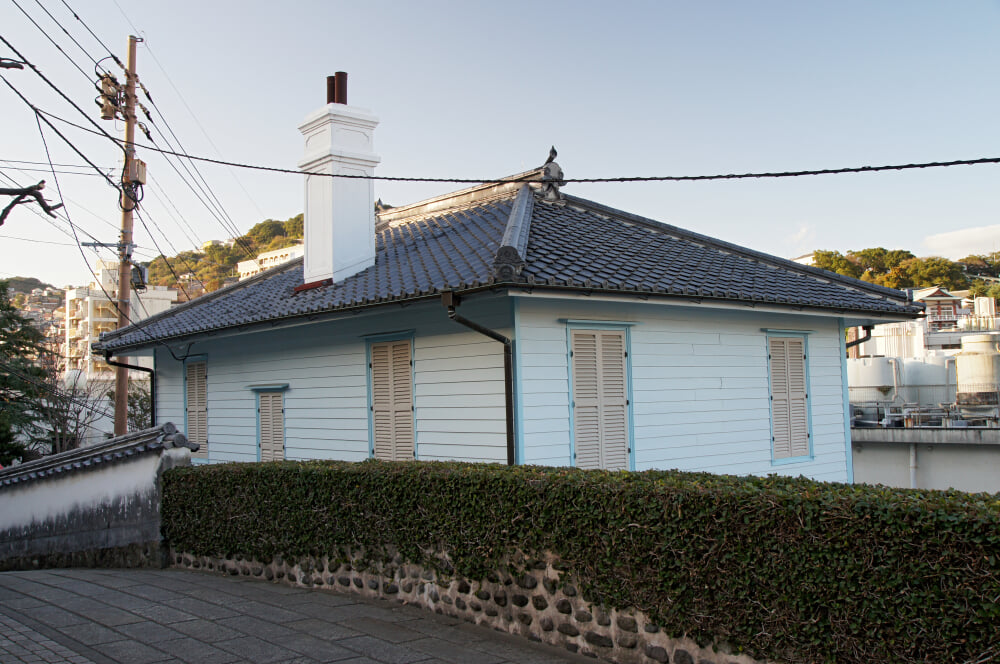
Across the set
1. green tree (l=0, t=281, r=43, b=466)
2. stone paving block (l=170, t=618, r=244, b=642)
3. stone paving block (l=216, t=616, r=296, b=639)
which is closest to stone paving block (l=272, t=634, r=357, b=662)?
stone paving block (l=216, t=616, r=296, b=639)

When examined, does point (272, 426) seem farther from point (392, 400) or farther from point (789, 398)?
point (789, 398)

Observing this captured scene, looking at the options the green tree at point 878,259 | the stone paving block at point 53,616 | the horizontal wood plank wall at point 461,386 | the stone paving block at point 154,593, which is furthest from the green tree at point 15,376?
the green tree at point 878,259

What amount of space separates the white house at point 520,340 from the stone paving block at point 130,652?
12.8 ft

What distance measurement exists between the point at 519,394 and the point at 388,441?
8.64ft

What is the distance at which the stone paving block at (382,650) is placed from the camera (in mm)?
5516

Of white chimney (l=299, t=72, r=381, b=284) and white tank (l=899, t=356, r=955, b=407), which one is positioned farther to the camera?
white tank (l=899, t=356, r=955, b=407)

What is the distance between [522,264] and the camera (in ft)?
24.8

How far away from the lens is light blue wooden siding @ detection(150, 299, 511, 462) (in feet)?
28.6

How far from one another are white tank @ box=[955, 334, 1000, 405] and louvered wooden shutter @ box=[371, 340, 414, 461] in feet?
71.0

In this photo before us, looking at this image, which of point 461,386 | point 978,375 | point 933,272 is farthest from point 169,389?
point 933,272

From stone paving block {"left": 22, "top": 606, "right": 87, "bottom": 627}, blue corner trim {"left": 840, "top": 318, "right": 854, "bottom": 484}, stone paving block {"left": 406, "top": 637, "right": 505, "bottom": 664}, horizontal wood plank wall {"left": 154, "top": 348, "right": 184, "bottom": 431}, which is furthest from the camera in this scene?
horizontal wood plank wall {"left": 154, "top": 348, "right": 184, "bottom": 431}

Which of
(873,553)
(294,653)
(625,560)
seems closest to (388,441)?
(294,653)

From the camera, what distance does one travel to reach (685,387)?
9977 millimetres

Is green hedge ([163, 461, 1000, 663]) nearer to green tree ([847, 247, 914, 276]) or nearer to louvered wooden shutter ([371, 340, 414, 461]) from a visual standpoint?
louvered wooden shutter ([371, 340, 414, 461])
